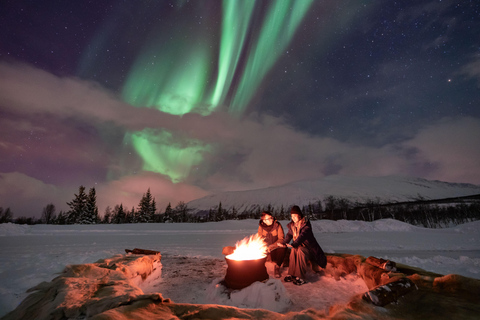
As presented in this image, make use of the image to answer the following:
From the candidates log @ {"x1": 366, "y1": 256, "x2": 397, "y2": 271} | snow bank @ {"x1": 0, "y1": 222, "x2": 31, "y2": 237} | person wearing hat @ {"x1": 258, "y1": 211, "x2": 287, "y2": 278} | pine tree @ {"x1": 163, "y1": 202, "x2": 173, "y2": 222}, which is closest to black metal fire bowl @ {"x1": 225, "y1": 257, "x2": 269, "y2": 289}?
person wearing hat @ {"x1": 258, "y1": 211, "x2": 287, "y2": 278}

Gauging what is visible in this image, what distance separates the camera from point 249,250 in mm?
5066

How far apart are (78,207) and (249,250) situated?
47.8m

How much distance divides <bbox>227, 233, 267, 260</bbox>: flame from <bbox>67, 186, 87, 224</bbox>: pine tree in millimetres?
45926

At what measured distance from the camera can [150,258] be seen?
225 inches

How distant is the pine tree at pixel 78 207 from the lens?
40.7 m

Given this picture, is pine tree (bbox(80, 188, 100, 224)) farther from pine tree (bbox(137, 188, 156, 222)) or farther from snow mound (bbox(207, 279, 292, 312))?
snow mound (bbox(207, 279, 292, 312))

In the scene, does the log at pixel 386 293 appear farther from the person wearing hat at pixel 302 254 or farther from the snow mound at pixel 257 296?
the person wearing hat at pixel 302 254

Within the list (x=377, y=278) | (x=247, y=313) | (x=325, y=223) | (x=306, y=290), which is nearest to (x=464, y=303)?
(x=377, y=278)

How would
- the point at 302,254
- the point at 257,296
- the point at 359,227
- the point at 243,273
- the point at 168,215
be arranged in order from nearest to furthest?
1. the point at 257,296
2. the point at 243,273
3. the point at 302,254
4. the point at 359,227
5. the point at 168,215

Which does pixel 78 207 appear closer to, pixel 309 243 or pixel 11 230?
pixel 11 230

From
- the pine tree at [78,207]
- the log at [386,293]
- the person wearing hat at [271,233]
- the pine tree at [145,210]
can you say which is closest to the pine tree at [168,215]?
the pine tree at [145,210]

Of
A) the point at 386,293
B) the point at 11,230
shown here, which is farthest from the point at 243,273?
the point at 11,230

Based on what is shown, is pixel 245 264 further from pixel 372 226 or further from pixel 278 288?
pixel 372 226

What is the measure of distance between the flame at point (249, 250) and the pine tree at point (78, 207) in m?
45.9
